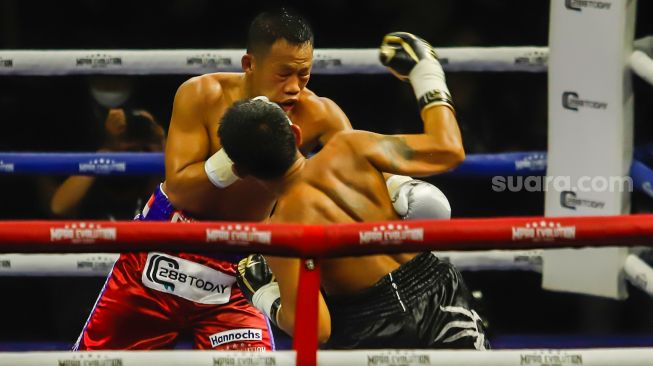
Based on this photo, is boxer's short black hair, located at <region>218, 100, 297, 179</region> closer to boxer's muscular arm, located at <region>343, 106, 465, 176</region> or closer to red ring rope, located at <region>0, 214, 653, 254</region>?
boxer's muscular arm, located at <region>343, 106, 465, 176</region>

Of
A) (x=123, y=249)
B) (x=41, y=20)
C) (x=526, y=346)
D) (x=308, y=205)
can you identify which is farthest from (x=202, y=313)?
(x=41, y=20)

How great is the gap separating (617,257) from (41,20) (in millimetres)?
2438

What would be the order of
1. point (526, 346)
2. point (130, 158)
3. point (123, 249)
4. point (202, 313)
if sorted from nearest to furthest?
point (123, 249)
point (202, 313)
point (130, 158)
point (526, 346)

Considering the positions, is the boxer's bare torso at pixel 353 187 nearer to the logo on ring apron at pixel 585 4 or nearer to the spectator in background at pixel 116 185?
the logo on ring apron at pixel 585 4

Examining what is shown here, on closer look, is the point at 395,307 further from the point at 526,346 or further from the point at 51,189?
the point at 51,189

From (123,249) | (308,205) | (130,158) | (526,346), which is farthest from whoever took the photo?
(526,346)

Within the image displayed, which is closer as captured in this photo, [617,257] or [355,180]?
[355,180]

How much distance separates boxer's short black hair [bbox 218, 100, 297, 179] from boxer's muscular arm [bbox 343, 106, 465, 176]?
171 mm

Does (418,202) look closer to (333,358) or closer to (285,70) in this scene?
(333,358)

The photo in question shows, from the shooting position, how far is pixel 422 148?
264cm

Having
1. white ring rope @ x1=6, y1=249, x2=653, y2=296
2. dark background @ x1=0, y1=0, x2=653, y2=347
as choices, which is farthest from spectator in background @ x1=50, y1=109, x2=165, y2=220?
white ring rope @ x1=6, y1=249, x2=653, y2=296

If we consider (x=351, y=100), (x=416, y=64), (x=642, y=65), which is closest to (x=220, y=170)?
(x=416, y=64)

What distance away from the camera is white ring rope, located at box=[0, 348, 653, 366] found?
2305 mm

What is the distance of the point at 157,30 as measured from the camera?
4.83 meters
